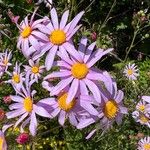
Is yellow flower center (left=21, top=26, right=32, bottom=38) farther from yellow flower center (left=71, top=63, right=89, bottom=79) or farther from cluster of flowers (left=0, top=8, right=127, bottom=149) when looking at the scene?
yellow flower center (left=71, top=63, right=89, bottom=79)

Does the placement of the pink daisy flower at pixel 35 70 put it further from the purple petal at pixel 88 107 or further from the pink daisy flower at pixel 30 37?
the purple petal at pixel 88 107

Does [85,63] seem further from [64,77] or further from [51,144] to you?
[51,144]

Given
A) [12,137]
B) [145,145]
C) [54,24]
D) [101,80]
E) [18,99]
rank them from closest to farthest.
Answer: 1. [101,80]
2. [54,24]
3. [18,99]
4. [12,137]
5. [145,145]

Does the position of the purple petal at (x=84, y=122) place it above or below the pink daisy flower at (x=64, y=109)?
below

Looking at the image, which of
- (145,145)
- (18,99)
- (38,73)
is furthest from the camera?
(145,145)

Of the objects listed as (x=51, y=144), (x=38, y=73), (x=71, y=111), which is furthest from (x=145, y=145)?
(x=71, y=111)

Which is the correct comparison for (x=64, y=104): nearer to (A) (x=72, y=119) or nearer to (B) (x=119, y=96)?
(A) (x=72, y=119)

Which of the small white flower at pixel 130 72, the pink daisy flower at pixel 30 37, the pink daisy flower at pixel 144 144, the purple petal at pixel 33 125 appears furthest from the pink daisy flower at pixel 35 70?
the small white flower at pixel 130 72
